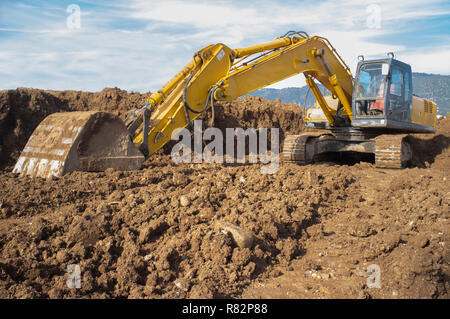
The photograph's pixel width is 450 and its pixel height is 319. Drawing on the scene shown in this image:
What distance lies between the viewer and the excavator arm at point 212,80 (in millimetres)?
5902

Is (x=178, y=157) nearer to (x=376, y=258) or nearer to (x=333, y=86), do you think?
(x=333, y=86)

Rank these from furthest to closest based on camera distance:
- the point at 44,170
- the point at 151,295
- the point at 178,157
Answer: the point at 178,157 < the point at 44,170 < the point at 151,295

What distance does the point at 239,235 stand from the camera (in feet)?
11.5

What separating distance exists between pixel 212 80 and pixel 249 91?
745 mm

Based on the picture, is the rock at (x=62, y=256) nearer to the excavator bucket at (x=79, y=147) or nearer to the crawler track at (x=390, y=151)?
the excavator bucket at (x=79, y=147)

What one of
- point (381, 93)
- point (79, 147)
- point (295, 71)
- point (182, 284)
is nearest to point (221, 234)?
point (182, 284)

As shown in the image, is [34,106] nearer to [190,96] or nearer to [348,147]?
[190,96]

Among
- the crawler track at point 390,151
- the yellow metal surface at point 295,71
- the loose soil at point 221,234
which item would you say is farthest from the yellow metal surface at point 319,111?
the loose soil at point 221,234

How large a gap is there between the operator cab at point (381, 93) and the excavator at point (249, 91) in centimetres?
2

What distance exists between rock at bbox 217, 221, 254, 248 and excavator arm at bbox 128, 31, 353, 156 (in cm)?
268

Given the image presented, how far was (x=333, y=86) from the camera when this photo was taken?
7.86 m

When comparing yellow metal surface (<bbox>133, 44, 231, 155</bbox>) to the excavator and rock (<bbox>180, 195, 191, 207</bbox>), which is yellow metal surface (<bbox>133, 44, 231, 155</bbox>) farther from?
rock (<bbox>180, 195, 191, 207</bbox>)

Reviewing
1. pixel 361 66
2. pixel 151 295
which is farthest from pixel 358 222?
pixel 361 66

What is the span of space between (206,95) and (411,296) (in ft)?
14.2
